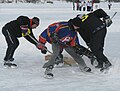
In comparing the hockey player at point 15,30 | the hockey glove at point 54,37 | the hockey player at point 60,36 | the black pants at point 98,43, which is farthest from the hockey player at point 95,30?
the hockey player at point 15,30

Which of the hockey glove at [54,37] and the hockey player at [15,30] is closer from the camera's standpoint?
the hockey glove at [54,37]

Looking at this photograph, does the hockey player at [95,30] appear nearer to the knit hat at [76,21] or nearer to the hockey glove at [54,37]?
the knit hat at [76,21]

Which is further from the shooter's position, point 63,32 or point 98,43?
point 98,43

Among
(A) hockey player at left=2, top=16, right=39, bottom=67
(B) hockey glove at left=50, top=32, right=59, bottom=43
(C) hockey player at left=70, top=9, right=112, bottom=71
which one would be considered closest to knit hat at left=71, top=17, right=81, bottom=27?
(C) hockey player at left=70, top=9, right=112, bottom=71

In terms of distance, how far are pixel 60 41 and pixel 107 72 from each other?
1.00m

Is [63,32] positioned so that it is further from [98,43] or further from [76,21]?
[98,43]

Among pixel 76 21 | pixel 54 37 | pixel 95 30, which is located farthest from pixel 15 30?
pixel 95 30

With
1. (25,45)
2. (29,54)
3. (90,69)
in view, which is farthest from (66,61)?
(25,45)

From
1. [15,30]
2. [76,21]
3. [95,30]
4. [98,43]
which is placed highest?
[76,21]

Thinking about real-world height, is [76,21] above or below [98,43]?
above

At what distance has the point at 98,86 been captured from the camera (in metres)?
5.27

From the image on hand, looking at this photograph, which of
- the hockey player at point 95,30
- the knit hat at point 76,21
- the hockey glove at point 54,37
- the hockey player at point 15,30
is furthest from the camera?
the hockey player at point 15,30

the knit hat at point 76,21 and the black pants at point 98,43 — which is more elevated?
the knit hat at point 76,21

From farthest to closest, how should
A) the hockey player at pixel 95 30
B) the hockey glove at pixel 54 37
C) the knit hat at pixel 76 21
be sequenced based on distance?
the hockey player at pixel 95 30 < the knit hat at pixel 76 21 < the hockey glove at pixel 54 37
